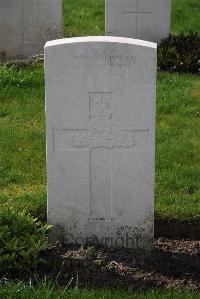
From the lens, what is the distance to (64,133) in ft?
15.0

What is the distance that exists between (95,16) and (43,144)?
20.0 feet

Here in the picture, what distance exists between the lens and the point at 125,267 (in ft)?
14.7

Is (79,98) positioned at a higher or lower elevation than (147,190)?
higher

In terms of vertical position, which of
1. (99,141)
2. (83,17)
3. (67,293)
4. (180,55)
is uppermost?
(83,17)

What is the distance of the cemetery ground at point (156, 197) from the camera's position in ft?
14.1

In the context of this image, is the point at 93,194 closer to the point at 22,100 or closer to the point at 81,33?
the point at 22,100

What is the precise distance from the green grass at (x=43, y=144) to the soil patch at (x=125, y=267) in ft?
1.94

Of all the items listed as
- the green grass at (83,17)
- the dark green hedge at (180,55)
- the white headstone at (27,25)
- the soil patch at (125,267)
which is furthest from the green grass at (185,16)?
the soil patch at (125,267)

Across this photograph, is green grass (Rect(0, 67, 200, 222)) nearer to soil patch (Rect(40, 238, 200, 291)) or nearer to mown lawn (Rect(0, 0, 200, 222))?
mown lawn (Rect(0, 0, 200, 222))

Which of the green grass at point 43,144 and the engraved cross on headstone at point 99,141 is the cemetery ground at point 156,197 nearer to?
the green grass at point 43,144

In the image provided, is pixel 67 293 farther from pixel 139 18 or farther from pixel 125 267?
pixel 139 18

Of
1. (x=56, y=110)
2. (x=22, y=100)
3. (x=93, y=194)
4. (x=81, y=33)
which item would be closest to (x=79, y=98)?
(x=56, y=110)

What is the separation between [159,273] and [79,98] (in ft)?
3.89

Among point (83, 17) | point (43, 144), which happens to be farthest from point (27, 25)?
point (43, 144)
